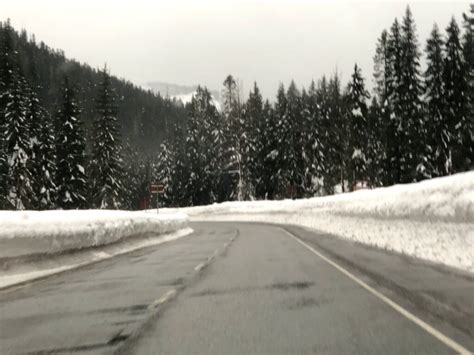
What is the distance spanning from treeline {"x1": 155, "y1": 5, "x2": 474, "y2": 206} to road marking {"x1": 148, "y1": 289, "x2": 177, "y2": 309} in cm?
4545

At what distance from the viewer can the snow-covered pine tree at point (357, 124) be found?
2482 inches

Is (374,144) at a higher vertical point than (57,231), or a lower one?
higher

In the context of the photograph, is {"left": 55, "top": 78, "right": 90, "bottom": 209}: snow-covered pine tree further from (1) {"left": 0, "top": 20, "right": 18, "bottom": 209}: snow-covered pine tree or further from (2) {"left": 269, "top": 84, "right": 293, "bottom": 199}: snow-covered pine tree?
(2) {"left": 269, "top": 84, "right": 293, "bottom": 199}: snow-covered pine tree

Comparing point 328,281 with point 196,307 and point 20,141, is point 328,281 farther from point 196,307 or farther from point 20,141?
point 20,141

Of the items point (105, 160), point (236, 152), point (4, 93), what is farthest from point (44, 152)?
point (236, 152)

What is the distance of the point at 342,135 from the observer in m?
73.7

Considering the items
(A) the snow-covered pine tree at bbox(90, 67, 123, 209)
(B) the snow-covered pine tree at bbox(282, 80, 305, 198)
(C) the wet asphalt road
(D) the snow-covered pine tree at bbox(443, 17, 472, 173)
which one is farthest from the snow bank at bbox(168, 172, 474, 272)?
(B) the snow-covered pine tree at bbox(282, 80, 305, 198)

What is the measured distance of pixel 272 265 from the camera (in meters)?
13.1

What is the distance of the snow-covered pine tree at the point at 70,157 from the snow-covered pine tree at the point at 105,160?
3552 mm

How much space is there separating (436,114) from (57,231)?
4774 centimetres

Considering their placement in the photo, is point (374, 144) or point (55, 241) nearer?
point (55, 241)

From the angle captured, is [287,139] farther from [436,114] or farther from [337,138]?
[436,114]

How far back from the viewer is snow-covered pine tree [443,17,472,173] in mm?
49531

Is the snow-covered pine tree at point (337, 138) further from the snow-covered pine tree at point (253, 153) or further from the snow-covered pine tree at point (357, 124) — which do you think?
the snow-covered pine tree at point (253, 153)
